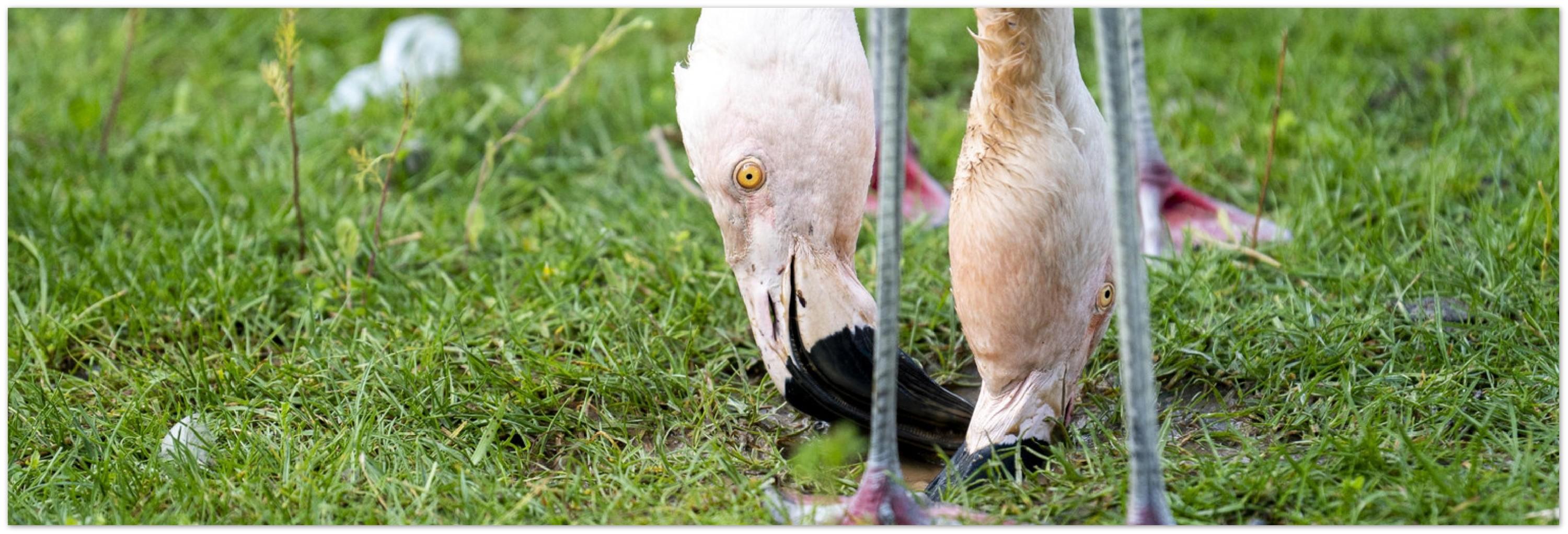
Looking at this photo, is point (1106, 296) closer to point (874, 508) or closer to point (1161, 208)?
point (874, 508)

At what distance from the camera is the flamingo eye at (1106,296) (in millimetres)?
2168

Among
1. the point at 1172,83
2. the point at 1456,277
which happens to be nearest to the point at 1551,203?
the point at 1456,277

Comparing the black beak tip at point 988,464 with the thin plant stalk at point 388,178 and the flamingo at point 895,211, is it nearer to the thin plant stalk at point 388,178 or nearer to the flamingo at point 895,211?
the flamingo at point 895,211

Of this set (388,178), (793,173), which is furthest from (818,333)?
(388,178)

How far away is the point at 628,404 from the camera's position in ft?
8.82

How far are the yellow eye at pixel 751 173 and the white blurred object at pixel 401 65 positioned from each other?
2514mm

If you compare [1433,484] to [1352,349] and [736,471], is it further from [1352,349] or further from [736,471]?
[736,471]

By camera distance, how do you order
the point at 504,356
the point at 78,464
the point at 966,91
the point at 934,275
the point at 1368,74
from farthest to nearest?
the point at 966,91, the point at 1368,74, the point at 934,275, the point at 504,356, the point at 78,464

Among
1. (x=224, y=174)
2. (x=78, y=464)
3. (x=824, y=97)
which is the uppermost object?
(x=824, y=97)

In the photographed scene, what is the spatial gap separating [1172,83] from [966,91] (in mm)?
670

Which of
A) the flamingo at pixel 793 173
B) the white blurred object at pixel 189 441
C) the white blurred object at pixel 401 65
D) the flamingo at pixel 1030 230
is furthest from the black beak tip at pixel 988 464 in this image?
the white blurred object at pixel 401 65

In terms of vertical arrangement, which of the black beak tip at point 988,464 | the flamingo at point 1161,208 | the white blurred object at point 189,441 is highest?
the flamingo at point 1161,208

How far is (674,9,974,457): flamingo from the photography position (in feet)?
7.26

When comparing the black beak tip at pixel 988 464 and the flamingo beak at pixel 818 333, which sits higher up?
the flamingo beak at pixel 818 333
